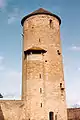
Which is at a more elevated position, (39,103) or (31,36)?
(31,36)

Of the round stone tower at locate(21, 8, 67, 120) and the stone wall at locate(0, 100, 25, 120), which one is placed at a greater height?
the round stone tower at locate(21, 8, 67, 120)

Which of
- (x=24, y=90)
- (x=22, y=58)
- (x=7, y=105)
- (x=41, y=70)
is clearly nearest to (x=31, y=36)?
(x=22, y=58)

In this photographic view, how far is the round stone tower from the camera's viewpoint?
75.9 ft

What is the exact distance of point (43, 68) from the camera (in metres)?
24.3

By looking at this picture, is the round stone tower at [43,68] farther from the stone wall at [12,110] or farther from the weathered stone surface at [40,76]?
the stone wall at [12,110]

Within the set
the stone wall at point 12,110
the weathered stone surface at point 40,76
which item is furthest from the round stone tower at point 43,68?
the stone wall at point 12,110

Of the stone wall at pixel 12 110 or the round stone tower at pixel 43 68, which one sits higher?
the round stone tower at pixel 43 68

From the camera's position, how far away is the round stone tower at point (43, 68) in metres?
23.1

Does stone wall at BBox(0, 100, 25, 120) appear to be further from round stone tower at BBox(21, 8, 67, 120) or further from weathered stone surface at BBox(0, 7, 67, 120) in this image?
round stone tower at BBox(21, 8, 67, 120)

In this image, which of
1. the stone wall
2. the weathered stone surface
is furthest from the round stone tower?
the stone wall

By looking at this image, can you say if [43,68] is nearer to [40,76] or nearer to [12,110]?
[40,76]

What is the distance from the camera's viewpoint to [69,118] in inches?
1022

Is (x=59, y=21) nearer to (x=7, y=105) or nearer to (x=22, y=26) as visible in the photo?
(x=22, y=26)

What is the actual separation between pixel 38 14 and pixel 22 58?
18.3 feet
